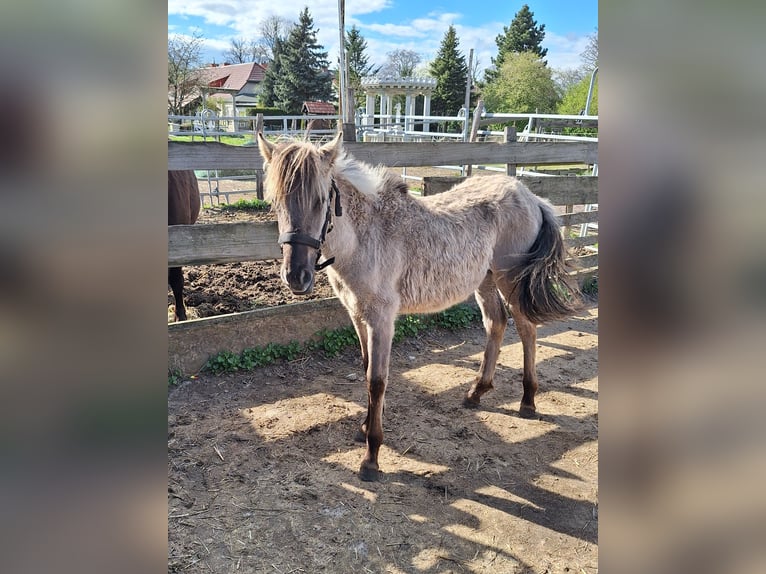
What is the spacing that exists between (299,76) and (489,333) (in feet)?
117

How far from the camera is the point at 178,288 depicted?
441cm

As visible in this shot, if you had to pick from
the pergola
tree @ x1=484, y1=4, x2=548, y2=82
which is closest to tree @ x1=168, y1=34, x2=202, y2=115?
the pergola

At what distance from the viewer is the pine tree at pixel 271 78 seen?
3656cm

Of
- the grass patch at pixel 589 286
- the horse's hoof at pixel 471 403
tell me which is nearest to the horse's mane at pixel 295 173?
the horse's hoof at pixel 471 403

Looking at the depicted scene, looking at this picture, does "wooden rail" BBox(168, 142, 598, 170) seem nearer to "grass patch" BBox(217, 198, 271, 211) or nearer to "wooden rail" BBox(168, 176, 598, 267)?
"wooden rail" BBox(168, 176, 598, 267)

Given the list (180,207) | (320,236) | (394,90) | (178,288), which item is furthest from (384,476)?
(394,90)

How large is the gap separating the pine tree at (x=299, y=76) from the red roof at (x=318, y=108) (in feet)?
7.54
